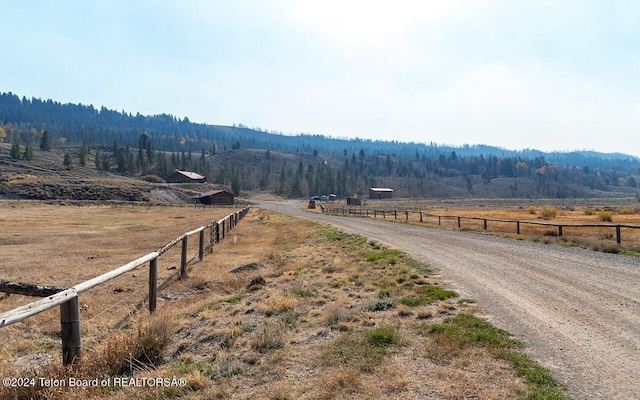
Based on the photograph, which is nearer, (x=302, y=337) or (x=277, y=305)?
(x=302, y=337)

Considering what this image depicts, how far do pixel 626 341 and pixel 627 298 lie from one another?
10.6 ft

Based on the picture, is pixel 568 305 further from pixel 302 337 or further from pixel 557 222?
pixel 557 222

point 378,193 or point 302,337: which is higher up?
point 302,337

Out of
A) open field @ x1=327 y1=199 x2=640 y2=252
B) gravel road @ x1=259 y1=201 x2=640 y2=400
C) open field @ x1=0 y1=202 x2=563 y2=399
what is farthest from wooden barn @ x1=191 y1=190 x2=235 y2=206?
gravel road @ x1=259 y1=201 x2=640 y2=400

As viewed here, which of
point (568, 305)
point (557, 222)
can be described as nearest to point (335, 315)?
point (568, 305)

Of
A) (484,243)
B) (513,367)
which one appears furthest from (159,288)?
(484,243)

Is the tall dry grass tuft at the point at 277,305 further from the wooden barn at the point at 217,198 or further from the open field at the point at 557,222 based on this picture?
the wooden barn at the point at 217,198

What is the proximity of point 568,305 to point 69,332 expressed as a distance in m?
9.18

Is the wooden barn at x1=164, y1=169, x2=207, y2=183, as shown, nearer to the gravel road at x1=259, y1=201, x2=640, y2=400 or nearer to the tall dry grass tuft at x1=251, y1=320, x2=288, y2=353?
the gravel road at x1=259, y1=201, x2=640, y2=400

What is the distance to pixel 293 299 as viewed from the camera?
9281mm

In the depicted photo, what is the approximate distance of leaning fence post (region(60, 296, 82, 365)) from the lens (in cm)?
554

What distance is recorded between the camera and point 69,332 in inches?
220

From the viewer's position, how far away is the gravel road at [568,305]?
5.10 meters

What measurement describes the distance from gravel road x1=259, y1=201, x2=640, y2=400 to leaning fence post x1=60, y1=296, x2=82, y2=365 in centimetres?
654
